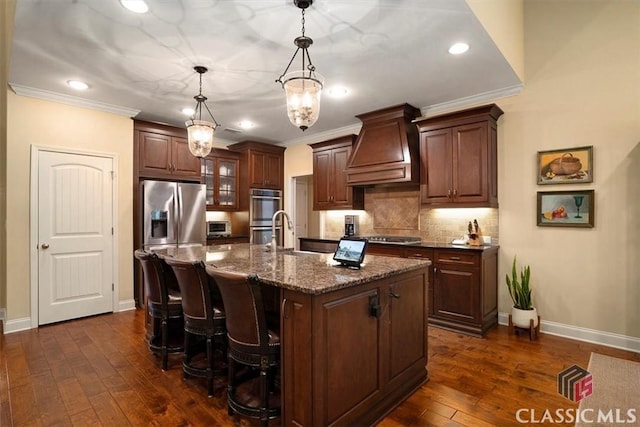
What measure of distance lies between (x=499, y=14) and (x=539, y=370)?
124 inches

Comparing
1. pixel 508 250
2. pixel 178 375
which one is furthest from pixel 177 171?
pixel 508 250

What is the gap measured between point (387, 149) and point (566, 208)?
2112 millimetres

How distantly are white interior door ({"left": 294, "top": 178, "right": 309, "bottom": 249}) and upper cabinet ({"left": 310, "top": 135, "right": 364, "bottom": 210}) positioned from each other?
1141mm

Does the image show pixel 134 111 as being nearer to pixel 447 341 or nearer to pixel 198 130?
pixel 198 130

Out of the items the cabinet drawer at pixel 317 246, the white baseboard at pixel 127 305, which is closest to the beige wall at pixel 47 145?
the white baseboard at pixel 127 305

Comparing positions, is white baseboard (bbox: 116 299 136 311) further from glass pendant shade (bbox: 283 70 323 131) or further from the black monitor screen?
glass pendant shade (bbox: 283 70 323 131)

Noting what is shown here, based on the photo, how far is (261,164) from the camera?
6.19 meters

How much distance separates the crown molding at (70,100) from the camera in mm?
3715

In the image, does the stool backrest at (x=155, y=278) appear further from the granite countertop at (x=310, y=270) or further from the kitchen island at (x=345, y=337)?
the kitchen island at (x=345, y=337)

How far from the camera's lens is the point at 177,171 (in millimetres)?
5016

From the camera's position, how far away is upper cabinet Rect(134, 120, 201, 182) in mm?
4664

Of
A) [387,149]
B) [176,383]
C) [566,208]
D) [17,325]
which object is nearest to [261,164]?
[387,149]

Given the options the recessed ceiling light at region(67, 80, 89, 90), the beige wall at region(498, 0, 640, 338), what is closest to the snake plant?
the beige wall at region(498, 0, 640, 338)

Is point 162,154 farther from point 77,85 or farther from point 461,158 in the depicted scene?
point 461,158
